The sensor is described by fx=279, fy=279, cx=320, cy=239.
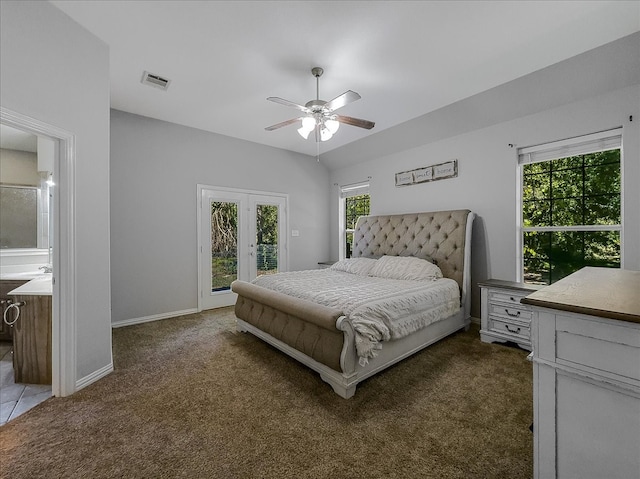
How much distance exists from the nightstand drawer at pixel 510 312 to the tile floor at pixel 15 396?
4048 mm

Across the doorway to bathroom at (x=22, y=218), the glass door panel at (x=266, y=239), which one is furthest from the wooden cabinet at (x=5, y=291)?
the glass door panel at (x=266, y=239)

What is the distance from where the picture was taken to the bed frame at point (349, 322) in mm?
2061

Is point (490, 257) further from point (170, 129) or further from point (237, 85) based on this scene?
point (170, 129)

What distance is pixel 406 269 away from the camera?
3490 millimetres

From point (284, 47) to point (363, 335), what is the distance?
2433mm

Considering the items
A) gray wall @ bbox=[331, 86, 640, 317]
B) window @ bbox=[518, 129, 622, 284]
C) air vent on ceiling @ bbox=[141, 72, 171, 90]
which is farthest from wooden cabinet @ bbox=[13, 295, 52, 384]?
window @ bbox=[518, 129, 622, 284]

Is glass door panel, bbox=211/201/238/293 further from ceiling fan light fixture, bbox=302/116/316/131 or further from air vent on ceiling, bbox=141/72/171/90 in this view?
ceiling fan light fixture, bbox=302/116/316/131

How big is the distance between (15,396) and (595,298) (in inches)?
142

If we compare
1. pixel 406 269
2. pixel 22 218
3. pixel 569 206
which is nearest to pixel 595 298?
pixel 406 269

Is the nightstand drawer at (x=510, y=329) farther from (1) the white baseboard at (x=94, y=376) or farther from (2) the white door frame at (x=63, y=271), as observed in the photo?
(2) the white door frame at (x=63, y=271)

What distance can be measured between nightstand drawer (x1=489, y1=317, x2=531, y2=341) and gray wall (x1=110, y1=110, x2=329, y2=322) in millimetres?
3934

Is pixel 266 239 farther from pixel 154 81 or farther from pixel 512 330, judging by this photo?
pixel 512 330

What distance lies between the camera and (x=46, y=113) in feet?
6.26

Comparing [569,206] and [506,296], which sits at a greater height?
[569,206]
